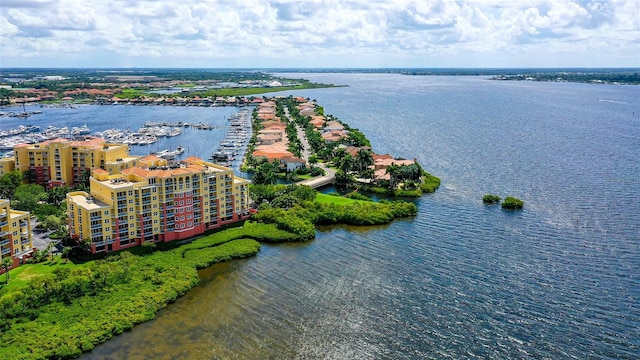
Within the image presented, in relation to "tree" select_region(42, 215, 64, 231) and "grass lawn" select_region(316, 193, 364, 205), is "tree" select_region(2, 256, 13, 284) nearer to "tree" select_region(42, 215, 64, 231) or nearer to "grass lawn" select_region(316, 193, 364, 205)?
"tree" select_region(42, 215, 64, 231)

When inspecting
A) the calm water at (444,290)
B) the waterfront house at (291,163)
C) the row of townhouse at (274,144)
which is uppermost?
the row of townhouse at (274,144)

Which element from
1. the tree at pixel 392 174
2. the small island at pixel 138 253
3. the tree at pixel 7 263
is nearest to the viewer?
the small island at pixel 138 253

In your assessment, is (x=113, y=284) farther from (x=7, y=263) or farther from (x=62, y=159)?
(x=62, y=159)

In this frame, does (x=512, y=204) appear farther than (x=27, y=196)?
Yes

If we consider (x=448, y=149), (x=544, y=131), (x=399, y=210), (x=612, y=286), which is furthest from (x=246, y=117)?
(x=612, y=286)

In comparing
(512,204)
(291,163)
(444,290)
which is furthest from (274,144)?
(444,290)

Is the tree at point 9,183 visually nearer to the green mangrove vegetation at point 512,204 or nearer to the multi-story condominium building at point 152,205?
the multi-story condominium building at point 152,205

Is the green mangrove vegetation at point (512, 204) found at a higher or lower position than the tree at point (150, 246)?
higher

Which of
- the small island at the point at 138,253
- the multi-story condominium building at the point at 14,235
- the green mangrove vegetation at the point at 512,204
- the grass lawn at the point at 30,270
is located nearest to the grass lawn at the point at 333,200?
the small island at the point at 138,253
